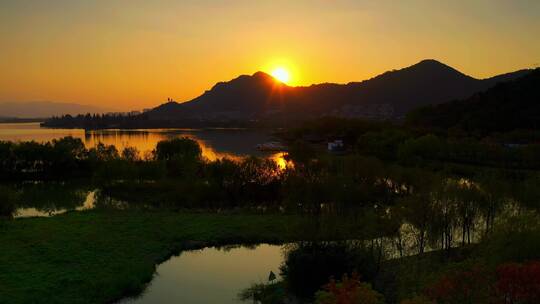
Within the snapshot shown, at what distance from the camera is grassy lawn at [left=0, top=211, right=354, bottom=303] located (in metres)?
23.0

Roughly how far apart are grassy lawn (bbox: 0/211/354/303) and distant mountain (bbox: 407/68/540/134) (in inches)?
3595

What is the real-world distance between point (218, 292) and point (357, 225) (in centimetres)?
1182

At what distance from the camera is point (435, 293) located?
13461 millimetres

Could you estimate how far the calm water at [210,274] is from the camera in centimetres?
2381

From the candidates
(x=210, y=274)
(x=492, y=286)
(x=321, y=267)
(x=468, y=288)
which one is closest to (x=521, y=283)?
(x=492, y=286)

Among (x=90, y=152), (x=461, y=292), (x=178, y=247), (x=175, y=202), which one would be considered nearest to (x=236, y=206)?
(x=175, y=202)

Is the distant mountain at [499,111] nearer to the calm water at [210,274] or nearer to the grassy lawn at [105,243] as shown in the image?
the grassy lawn at [105,243]

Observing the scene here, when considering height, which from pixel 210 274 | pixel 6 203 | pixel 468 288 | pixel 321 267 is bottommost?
pixel 210 274

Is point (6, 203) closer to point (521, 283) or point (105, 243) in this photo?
point (105, 243)

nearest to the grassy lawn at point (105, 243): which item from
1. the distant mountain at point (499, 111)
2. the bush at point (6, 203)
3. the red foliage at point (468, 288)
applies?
the bush at point (6, 203)

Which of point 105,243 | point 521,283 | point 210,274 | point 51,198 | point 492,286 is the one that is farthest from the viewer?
point 51,198

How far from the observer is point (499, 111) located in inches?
4469

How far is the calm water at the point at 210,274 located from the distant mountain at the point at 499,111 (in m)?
94.4

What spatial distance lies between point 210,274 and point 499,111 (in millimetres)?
111852
